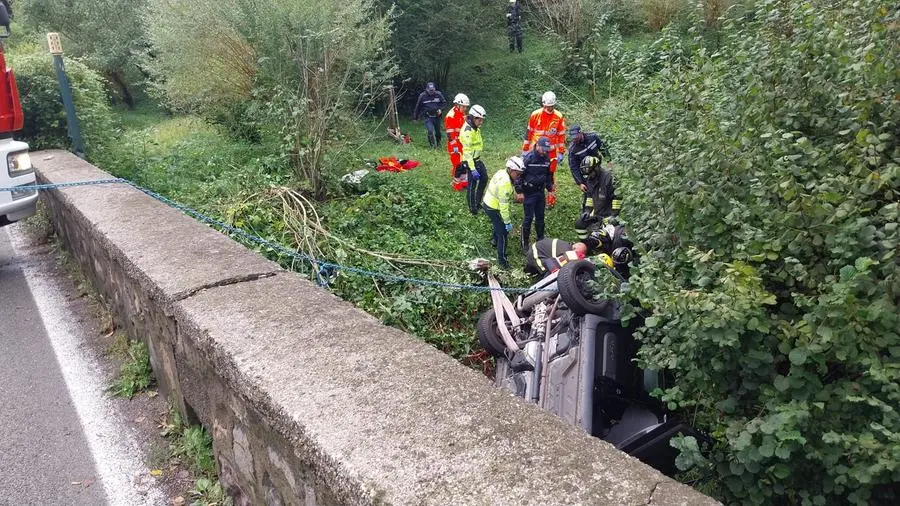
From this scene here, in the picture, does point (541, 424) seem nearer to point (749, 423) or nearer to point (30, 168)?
point (749, 423)

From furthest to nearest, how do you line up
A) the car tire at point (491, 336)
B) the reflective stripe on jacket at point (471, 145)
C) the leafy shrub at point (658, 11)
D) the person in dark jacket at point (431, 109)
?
the leafy shrub at point (658, 11), the person in dark jacket at point (431, 109), the reflective stripe on jacket at point (471, 145), the car tire at point (491, 336)

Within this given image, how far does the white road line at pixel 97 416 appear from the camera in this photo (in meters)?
2.95

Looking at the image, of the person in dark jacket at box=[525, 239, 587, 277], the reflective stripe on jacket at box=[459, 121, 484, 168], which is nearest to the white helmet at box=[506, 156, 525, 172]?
the person in dark jacket at box=[525, 239, 587, 277]

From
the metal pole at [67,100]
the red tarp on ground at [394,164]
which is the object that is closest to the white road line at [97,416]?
the metal pole at [67,100]

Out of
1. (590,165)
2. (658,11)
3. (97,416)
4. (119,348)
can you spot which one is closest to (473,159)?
(590,165)

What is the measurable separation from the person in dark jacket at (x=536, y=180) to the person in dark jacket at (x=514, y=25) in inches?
644

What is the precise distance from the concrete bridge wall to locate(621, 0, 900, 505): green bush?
36.2 inches

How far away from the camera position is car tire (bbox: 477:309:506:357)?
5.62 metres

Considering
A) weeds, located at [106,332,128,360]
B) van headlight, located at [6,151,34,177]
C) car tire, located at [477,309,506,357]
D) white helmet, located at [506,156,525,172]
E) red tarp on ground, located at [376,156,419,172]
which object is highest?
van headlight, located at [6,151,34,177]

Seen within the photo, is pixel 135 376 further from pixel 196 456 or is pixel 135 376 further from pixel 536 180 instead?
pixel 536 180

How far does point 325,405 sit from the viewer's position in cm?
216

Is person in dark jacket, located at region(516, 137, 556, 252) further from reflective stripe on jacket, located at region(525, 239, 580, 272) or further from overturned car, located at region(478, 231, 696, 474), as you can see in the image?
overturned car, located at region(478, 231, 696, 474)

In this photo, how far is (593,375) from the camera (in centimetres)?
423

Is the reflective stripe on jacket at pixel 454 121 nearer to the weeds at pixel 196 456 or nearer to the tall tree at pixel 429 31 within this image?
the tall tree at pixel 429 31
